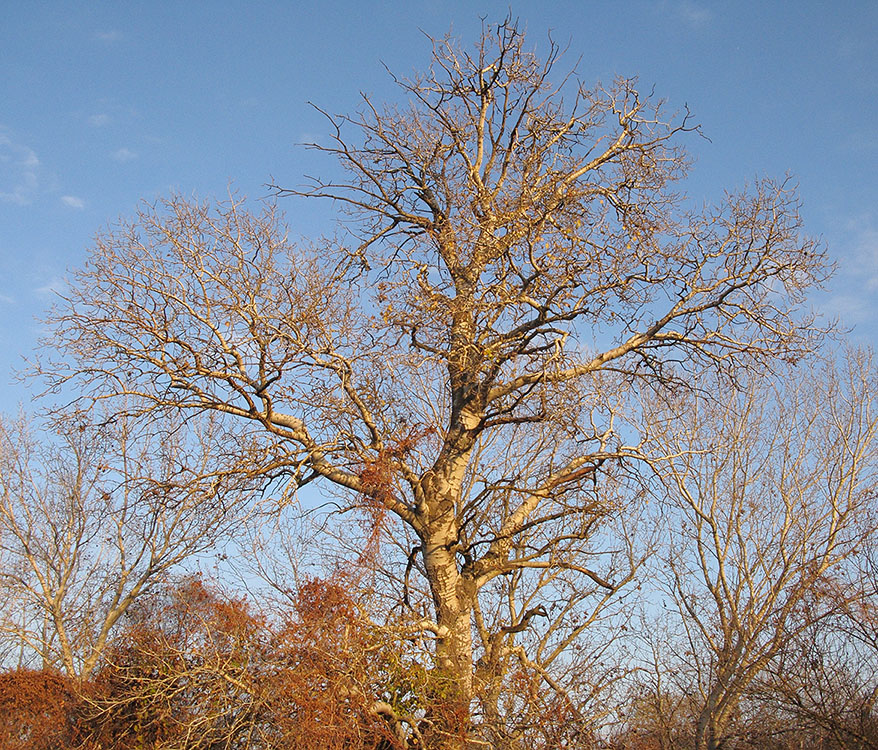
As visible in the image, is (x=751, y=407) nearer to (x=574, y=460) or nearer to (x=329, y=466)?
(x=574, y=460)

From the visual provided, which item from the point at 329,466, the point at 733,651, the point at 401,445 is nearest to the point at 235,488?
the point at 329,466

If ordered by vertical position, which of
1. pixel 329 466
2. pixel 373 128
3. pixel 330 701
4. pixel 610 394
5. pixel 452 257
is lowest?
pixel 330 701

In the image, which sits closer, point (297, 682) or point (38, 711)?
point (297, 682)

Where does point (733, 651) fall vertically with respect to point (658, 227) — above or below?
below

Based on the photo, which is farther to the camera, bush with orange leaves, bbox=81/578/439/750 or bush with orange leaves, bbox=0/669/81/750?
bush with orange leaves, bbox=0/669/81/750

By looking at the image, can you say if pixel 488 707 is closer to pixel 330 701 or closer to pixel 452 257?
pixel 330 701

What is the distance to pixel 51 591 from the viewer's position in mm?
20125

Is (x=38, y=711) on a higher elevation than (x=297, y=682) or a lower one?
lower

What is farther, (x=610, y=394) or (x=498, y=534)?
(x=610, y=394)

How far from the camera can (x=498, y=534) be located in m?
9.23

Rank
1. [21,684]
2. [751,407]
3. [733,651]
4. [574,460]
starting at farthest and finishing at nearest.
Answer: [751,407], [733,651], [21,684], [574,460]

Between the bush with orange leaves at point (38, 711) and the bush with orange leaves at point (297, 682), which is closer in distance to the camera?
the bush with orange leaves at point (297, 682)

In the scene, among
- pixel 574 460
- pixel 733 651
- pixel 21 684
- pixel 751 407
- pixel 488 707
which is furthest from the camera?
pixel 751 407

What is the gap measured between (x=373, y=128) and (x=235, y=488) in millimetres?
5006
